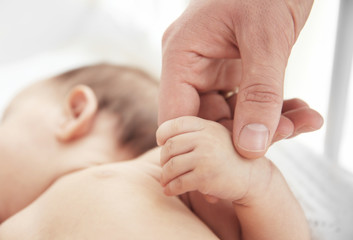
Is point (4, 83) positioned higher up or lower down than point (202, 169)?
lower down

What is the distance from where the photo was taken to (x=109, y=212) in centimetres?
75

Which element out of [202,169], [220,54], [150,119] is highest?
[220,54]

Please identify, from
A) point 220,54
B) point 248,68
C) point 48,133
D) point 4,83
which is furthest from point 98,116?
point 4,83

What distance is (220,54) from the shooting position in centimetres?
83

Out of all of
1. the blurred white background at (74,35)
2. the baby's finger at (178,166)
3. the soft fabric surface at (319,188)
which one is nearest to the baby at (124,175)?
the baby's finger at (178,166)

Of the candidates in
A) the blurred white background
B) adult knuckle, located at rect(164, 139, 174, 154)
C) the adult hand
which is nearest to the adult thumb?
the adult hand

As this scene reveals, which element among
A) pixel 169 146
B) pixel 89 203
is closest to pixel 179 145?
pixel 169 146

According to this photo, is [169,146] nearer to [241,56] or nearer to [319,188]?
[241,56]

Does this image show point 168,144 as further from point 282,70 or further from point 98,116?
point 98,116

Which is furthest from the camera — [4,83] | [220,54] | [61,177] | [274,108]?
[4,83]

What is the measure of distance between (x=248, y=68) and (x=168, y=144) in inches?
7.7

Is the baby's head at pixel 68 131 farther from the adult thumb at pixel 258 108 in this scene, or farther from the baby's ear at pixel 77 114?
the adult thumb at pixel 258 108

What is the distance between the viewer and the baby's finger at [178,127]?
0.71 meters

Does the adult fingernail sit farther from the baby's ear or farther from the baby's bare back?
the baby's ear
